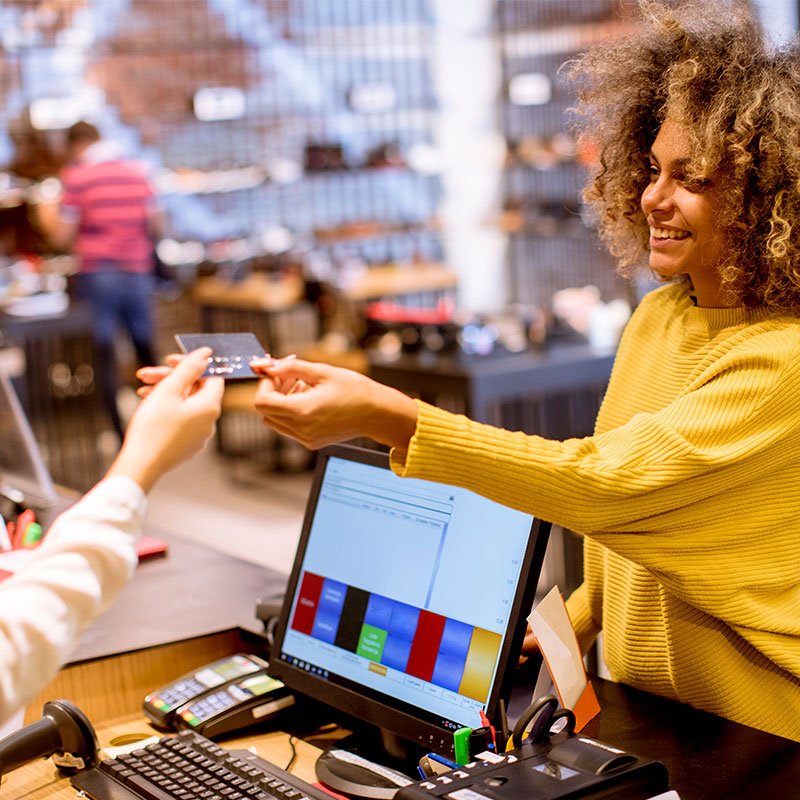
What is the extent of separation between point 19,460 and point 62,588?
1.86m

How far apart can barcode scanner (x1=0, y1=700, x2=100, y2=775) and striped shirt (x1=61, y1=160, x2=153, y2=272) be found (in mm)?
5606

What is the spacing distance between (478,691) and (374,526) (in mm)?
299

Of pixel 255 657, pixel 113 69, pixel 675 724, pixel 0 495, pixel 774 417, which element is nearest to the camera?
pixel 774 417

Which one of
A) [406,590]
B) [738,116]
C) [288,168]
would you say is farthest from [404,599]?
[288,168]

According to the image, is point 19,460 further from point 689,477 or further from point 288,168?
point 288,168

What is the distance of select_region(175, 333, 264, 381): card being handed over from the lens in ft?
4.17

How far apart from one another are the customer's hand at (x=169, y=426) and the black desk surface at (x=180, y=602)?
775mm

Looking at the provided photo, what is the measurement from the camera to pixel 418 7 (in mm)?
10094

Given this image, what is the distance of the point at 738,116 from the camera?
4.61 ft

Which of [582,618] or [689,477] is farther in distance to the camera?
[582,618]

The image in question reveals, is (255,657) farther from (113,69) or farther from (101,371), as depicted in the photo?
(113,69)

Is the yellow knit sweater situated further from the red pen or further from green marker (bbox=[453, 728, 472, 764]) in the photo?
the red pen

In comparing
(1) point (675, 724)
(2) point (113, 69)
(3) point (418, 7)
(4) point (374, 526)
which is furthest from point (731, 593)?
(3) point (418, 7)

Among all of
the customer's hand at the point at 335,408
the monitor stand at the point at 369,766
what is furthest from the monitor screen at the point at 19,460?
the customer's hand at the point at 335,408
